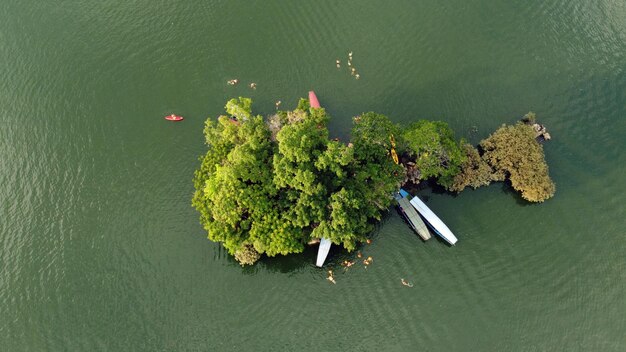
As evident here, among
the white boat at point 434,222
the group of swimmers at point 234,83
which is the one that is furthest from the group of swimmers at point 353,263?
the group of swimmers at point 234,83

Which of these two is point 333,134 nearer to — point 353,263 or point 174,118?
point 353,263

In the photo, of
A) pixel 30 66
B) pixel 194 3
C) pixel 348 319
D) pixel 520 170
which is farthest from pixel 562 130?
pixel 30 66

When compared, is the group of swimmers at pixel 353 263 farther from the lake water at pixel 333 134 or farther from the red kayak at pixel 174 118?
the red kayak at pixel 174 118

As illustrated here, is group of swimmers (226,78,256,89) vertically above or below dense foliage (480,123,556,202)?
above

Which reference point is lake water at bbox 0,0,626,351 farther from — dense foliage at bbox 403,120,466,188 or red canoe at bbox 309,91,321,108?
dense foliage at bbox 403,120,466,188

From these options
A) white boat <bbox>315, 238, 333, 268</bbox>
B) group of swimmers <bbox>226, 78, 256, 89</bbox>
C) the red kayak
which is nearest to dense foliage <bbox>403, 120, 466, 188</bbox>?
white boat <bbox>315, 238, 333, 268</bbox>

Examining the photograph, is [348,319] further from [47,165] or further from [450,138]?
[47,165]
